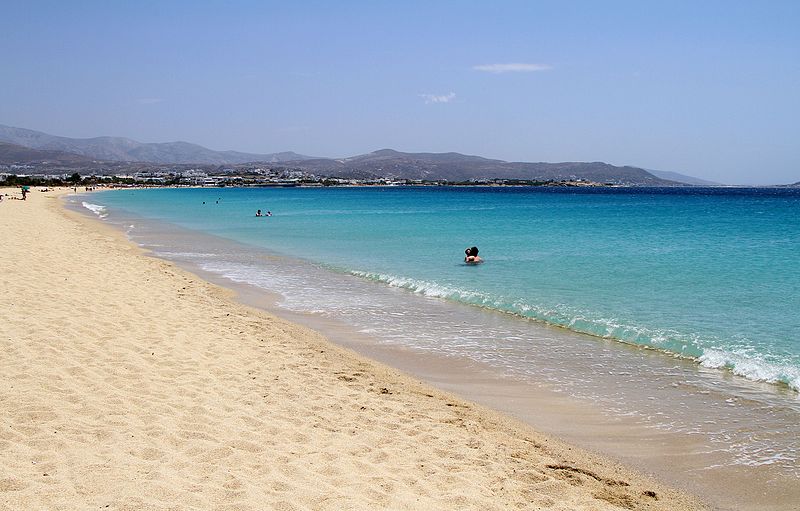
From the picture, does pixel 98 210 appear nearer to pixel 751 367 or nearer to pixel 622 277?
pixel 622 277

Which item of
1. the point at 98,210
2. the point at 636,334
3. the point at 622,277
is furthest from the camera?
the point at 98,210

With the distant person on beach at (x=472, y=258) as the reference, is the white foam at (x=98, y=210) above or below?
below

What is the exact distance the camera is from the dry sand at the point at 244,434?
14.1 ft

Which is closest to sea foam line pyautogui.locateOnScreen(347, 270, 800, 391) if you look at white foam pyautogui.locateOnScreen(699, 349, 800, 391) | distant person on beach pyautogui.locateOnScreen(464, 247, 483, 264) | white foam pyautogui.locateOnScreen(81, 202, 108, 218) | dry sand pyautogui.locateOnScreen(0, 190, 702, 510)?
white foam pyautogui.locateOnScreen(699, 349, 800, 391)

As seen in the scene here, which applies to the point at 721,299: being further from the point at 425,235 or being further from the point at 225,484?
the point at 425,235

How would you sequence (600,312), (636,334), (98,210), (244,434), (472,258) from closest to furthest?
(244,434) → (636,334) → (600,312) → (472,258) → (98,210)

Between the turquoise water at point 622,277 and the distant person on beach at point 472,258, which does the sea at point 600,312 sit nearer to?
the turquoise water at point 622,277

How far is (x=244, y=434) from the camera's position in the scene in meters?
5.34

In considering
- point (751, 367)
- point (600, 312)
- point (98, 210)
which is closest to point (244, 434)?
point (751, 367)

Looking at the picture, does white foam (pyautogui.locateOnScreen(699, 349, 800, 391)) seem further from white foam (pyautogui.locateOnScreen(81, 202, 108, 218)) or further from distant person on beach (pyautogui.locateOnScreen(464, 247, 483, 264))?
white foam (pyautogui.locateOnScreen(81, 202, 108, 218))

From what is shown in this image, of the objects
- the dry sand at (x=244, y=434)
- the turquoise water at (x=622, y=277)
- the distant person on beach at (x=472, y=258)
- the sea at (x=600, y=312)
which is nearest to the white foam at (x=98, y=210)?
the turquoise water at (x=622, y=277)

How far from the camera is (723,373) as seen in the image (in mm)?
8117

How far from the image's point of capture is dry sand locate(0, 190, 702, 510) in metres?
4.29

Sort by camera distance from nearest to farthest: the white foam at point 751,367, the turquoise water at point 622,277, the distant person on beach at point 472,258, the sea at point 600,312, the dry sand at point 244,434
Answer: the dry sand at point 244,434, the sea at point 600,312, the white foam at point 751,367, the turquoise water at point 622,277, the distant person on beach at point 472,258
